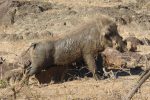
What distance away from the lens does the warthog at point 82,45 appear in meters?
9.91

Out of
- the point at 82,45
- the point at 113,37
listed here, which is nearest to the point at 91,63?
the point at 82,45

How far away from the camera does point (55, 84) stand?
9789 mm

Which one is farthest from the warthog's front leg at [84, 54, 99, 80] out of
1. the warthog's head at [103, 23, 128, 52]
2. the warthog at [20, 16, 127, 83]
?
the warthog's head at [103, 23, 128, 52]

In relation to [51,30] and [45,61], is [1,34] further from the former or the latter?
[45,61]

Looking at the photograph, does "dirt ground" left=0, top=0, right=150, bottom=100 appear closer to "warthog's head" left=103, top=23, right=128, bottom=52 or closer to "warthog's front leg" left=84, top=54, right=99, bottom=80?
"warthog's front leg" left=84, top=54, right=99, bottom=80

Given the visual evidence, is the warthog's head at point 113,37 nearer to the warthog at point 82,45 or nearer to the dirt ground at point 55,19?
the warthog at point 82,45

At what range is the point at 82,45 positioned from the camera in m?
10.2

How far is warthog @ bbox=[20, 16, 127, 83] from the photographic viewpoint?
9.91 meters

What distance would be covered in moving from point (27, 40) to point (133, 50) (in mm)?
2936

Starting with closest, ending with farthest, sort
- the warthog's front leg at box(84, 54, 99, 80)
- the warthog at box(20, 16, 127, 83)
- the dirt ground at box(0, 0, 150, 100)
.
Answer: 1. the warthog at box(20, 16, 127, 83)
2. the warthog's front leg at box(84, 54, 99, 80)
3. the dirt ground at box(0, 0, 150, 100)

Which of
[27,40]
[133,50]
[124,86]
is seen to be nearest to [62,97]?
[124,86]

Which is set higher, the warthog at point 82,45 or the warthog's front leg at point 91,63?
the warthog at point 82,45

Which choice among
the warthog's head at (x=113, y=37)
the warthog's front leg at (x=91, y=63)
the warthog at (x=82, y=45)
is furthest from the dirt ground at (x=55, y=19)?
the warthog's head at (x=113, y=37)

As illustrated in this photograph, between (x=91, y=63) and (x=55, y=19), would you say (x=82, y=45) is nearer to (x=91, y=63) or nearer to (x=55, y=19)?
(x=91, y=63)
